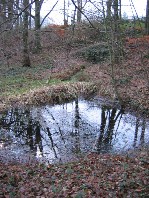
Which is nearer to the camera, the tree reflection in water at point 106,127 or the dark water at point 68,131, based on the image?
the dark water at point 68,131

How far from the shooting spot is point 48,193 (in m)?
7.59

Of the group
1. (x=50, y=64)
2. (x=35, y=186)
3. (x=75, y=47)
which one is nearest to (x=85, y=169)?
(x=35, y=186)

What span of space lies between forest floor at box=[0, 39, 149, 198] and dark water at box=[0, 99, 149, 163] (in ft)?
2.87

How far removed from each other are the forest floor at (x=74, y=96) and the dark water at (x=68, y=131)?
88cm

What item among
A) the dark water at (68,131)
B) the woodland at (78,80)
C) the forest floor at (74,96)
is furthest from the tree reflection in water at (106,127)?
the forest floor at (74,96)

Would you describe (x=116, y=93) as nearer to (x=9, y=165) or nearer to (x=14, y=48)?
(x=9, y=165)

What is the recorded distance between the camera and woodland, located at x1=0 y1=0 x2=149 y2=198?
7516 mm

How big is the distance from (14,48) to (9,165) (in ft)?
65.9

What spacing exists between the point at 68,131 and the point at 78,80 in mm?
7020

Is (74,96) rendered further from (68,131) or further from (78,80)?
(68,131)

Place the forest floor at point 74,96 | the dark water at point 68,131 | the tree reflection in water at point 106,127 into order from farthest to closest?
the tree reflection in water at point 106,127, the dark water at point 68,131, the forest floor at point 74,96

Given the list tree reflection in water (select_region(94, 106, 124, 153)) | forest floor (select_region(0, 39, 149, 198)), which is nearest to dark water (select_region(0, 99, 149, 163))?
tree reflection in water (select_region(94, 106, 124, 153))

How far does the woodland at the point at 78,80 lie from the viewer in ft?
24.7

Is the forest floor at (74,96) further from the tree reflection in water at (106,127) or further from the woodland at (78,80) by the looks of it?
the tree reflection in water at (106,127)
